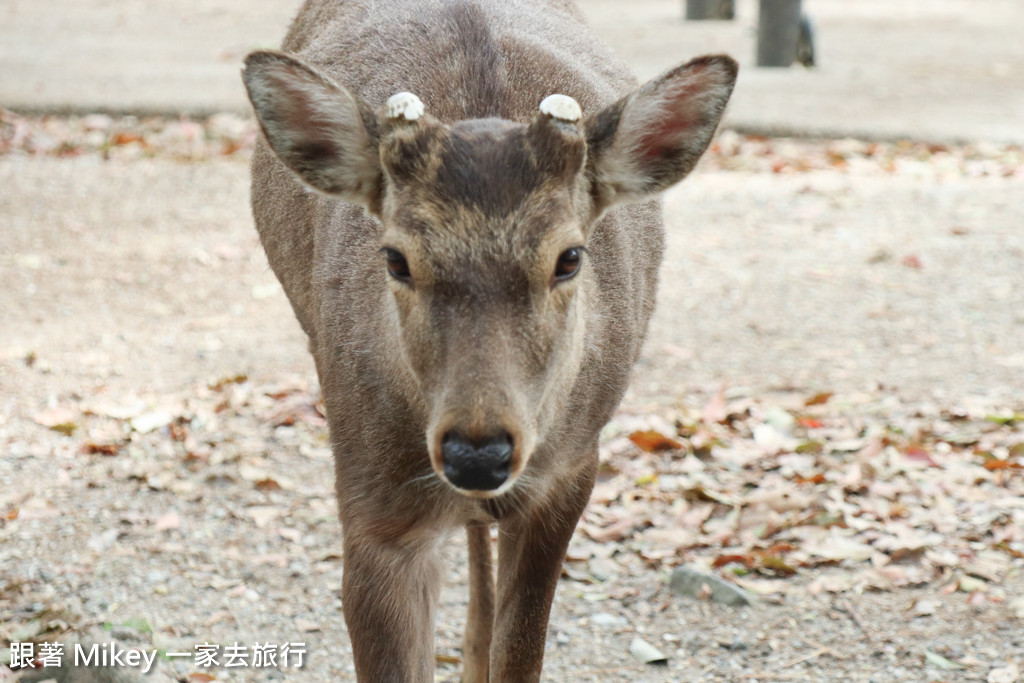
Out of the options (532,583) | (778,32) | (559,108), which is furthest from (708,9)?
(559,108)

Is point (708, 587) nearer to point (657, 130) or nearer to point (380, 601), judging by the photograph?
point (380, 601)

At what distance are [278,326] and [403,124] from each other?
4.62 metres

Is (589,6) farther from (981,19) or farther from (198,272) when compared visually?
(198,272)

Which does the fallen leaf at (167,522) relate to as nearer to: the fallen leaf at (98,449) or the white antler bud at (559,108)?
the fallen leaf at (98,449)

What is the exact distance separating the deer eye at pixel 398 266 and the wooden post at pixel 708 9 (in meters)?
15.0

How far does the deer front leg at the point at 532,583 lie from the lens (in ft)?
13.2

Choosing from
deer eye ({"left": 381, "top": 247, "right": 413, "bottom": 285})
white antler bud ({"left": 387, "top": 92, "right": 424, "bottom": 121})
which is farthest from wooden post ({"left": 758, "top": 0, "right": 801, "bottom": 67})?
deer eye ({"left": 381, "top": 247, "right": 413, "bottom": 285})

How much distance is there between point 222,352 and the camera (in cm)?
726

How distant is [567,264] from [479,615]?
6.21ft

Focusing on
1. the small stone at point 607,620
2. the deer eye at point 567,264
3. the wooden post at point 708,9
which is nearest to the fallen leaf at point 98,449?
the small stone at point 607,620

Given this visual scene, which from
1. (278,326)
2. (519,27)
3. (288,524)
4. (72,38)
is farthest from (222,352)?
(72,38)

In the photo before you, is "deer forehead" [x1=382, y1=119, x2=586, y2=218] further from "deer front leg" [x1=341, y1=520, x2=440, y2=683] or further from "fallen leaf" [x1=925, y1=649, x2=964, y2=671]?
"fallen leaf" [x1=925, y1=649, x2=964, y2=671]

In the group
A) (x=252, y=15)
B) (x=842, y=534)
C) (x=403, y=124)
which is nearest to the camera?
(x=403, y=124)

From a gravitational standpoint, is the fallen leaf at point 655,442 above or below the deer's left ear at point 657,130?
below
